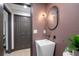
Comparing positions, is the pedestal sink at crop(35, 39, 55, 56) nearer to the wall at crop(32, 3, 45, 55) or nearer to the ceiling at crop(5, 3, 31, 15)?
the wall at crop(32, 3, 45, 55)

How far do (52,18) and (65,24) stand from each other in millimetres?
215

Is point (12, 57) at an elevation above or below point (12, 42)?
below

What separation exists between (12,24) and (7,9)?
0.22m

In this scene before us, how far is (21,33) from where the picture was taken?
1.54 m

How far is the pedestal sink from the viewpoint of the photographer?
1549 mm

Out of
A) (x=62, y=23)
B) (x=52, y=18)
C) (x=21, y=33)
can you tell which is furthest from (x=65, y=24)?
(x=21, y=33)

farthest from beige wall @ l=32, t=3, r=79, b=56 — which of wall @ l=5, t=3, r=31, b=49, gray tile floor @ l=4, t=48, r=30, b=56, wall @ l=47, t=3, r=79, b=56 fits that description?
gray tile floor @ l=4, t=48, r=30, b=56

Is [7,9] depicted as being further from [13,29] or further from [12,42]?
[12,42]

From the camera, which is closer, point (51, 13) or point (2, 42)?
point (2, 42)

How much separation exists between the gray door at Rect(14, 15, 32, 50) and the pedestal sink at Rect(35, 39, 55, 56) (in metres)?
0.17

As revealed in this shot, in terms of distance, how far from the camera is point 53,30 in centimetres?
157


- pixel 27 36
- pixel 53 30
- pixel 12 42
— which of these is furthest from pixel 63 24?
pixel 12 42

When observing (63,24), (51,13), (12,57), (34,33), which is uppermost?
(51,13)

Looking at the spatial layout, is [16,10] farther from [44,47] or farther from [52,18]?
[44,47]
